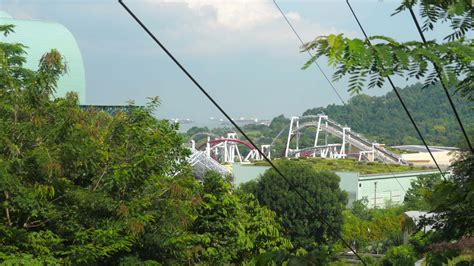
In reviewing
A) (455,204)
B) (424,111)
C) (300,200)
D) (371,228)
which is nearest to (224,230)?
(424,111)

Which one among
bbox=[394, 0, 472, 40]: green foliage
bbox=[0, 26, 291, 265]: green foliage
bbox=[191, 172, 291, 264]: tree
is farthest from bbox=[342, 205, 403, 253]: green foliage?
bbox=[394, 0, 472, 40]: green foliage

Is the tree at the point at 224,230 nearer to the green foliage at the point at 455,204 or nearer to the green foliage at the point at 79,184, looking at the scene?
the green foliage at the point at 79,184

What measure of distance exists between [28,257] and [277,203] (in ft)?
80.5

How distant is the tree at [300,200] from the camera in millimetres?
29375

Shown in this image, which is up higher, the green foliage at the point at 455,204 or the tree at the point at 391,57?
the tree at the point at 391,57

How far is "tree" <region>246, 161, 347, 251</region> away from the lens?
29.4 m

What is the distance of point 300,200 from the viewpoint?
2980 cm

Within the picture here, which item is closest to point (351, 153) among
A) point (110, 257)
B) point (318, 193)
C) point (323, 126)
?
point (323, 126)

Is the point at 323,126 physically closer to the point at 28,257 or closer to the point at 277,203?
the point at 277,203

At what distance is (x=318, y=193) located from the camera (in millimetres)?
31703

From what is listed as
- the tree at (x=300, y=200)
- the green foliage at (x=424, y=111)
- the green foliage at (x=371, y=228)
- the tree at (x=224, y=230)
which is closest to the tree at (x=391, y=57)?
the green foliage at (x=424, y=111)

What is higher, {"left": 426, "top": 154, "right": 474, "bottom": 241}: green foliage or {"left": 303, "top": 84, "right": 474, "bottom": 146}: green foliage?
{"left": 303, "top": 84, "right": 474, "bottom": 146}: green foliage

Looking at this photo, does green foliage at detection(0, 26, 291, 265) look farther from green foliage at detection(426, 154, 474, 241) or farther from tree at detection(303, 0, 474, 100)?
tree at detection(303, 0, 474, 100)

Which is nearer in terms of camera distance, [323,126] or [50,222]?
[50,222]
